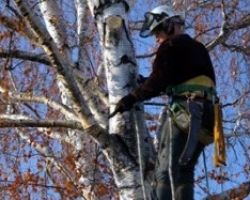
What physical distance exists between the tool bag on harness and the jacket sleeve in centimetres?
14

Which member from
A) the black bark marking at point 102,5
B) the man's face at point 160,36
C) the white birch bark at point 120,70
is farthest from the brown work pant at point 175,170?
the black bark marking at point 102,5

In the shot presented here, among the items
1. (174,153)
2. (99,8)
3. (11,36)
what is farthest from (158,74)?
(11,36)

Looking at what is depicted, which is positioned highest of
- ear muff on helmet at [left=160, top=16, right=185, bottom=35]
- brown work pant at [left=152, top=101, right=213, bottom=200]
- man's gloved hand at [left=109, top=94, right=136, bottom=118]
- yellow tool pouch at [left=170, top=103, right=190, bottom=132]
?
ear muff on helmet at [left=160, top=16, right=185, bottom=35]

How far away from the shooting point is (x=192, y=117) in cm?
414

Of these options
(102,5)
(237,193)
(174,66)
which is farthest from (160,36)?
(237,193)

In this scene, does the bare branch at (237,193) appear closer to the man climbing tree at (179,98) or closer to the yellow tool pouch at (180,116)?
the man climbing tree at (179,98)

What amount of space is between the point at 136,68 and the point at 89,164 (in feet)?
5.98

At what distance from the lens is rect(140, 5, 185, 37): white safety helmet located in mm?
4488

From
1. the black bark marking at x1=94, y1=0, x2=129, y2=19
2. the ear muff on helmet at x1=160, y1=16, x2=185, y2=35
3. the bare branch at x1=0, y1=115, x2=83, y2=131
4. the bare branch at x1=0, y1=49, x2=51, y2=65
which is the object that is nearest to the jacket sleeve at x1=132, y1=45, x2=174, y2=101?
the ear muff on helmet at x1=160, y1=16, x2=185, y2=35

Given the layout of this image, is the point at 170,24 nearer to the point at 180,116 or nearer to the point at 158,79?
the point at 158,79

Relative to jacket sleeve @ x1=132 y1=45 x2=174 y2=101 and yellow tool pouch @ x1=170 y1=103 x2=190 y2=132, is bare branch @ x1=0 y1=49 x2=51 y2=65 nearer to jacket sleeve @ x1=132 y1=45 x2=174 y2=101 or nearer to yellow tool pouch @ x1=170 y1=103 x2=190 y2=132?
jacket sleeve @ x1=132 y1=45 x2=174 y2=101

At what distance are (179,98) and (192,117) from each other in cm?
24

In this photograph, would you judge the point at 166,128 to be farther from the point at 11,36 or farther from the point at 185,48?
the point at 11,36

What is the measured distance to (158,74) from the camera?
425cm
